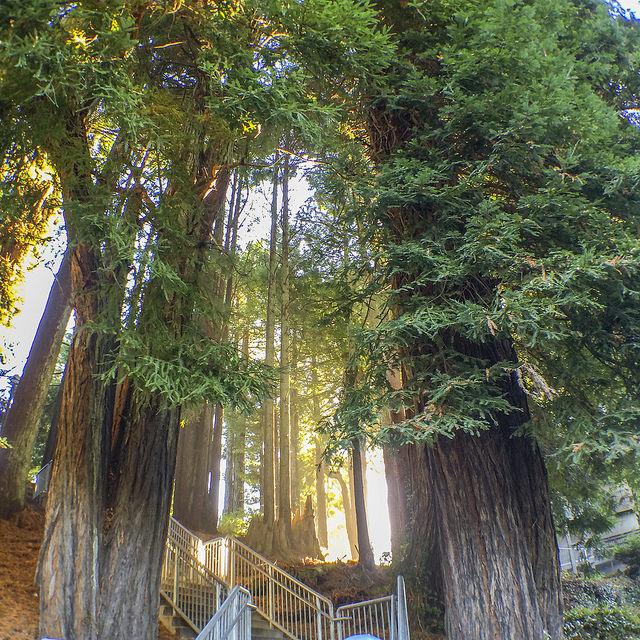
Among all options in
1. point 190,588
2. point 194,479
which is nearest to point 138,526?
point 190,588

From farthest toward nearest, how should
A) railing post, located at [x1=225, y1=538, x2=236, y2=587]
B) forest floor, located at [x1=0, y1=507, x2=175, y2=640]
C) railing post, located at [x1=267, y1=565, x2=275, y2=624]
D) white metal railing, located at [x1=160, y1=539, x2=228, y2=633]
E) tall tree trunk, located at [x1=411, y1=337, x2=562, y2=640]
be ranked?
railing post, located at [x1=225, y1=538, x2=236, y2=587] → railing post, located at [x1=267, y1=565, x2=275, y2=624] → white metal railing, located at [x1=160, y1=539, x2=228, y2=633] → forest floor, located at [x1=0, y1=507, x2=175, y2=640] → tall tree trunk, located at [x1=411, y1=337, x2=562, y2=640]

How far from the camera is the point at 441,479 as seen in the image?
235 inches

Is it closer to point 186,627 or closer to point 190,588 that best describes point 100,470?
point 186,627

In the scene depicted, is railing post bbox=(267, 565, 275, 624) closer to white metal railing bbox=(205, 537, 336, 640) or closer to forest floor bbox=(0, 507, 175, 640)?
white metal railing bbox=(205, 537, 336, 640)

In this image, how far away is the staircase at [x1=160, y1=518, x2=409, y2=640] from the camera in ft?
24.3

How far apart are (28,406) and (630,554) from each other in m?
15.0

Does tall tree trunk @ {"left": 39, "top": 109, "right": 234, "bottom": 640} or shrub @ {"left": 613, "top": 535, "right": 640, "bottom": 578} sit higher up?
tall tree trunk @ {"left": 39, "top": 109, "right": 234, "bottom": 640}

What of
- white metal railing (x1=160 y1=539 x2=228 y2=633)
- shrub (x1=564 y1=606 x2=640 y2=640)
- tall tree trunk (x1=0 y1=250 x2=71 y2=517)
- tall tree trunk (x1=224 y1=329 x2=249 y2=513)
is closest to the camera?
shrub (x1=564 y1=606 x2=640 y2=640)

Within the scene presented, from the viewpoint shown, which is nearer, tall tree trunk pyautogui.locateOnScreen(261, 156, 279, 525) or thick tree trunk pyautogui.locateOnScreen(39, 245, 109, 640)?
thick tree trunk pyautogui.locateOnScreen(39, 245, 109, 640)

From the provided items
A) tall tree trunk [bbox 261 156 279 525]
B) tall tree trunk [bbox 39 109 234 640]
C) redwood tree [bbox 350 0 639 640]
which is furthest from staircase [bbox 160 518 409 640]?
tall tree trunk [bbox 261 156 279 525]

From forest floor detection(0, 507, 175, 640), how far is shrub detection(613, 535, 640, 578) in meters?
12.0

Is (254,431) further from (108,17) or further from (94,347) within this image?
(108,17)

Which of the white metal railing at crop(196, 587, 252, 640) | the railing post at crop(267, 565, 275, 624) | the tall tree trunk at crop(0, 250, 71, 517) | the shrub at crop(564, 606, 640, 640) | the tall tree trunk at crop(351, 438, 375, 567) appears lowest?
the shrub at crop(564, 606, 640, 640)

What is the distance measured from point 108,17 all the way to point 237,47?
4.69ft
